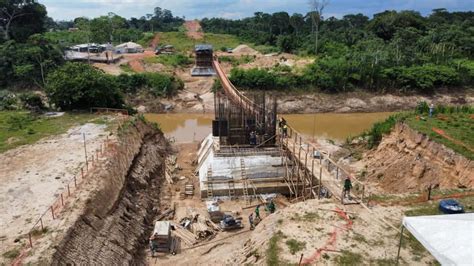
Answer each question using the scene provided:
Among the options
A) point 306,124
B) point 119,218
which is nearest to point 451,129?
point 306,124

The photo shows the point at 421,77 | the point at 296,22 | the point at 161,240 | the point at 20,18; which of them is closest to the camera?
the point at 161,240

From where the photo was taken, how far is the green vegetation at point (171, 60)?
55.9m

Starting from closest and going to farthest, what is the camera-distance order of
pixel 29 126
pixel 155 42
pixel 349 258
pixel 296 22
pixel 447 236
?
pixel 447 236, pixel 349 258, pixel 29 126, pixel 155 42, pixel 296 22

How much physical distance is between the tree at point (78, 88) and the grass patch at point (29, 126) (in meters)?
1.41

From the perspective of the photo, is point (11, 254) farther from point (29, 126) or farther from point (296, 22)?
point (296, 22)

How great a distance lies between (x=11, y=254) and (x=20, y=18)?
54026 mm

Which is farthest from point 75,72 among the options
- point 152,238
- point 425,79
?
point 425,79

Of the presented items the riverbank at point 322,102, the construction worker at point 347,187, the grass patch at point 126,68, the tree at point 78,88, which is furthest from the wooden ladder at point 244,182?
the grass patch at point 126,68

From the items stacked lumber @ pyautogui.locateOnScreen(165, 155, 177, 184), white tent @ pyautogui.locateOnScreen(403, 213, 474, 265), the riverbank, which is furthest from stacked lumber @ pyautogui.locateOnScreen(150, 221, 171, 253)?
the riverbank

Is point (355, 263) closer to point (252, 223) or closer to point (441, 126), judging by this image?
point (252, 223)

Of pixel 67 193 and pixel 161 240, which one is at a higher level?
pixel 67 193

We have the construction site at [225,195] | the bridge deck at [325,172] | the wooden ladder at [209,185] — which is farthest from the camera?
the wooden ladder at [209,185]

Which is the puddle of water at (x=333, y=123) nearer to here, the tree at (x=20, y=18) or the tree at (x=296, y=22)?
the tree at (x=20, y=18)

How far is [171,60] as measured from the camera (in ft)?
187
